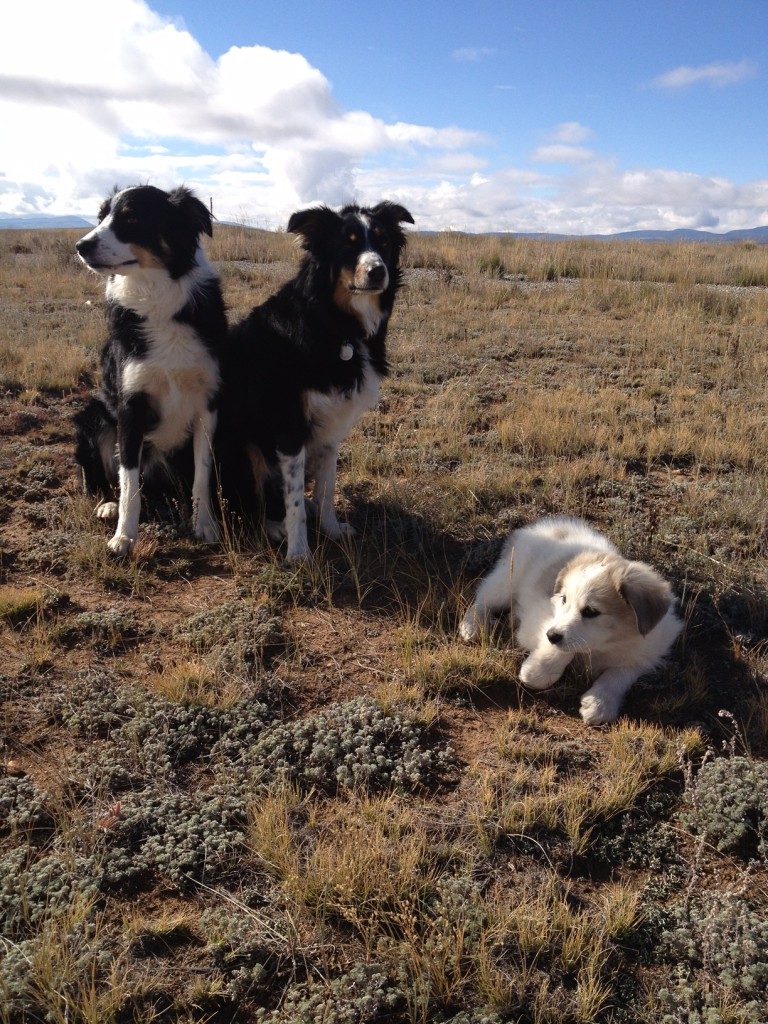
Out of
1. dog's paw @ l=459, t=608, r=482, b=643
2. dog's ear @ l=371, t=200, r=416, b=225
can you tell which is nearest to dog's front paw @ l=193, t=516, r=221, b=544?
dog's paw @ l=459, t=608, r=482, b=643

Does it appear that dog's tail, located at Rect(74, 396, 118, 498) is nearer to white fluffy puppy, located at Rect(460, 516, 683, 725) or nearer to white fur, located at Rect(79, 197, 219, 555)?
white fur, located at Rect(79, 197, 219, 555)

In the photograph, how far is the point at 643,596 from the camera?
2.88 m

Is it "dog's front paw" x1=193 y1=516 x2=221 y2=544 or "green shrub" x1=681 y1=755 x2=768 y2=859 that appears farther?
"dog's front paw" x1=193 y1=516 x2=221 y2=544

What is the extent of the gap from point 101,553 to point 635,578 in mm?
2857

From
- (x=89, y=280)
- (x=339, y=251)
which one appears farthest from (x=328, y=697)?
(x=89, y=280)

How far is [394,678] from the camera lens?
10.3 ft

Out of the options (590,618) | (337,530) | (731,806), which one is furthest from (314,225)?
(731,806)

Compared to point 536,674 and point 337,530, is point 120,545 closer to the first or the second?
point 337,530

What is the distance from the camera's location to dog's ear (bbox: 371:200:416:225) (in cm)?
420

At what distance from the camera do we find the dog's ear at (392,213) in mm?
4195

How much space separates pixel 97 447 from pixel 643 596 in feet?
11.6

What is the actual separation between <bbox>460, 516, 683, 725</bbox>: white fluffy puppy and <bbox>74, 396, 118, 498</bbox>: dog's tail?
2638 mm

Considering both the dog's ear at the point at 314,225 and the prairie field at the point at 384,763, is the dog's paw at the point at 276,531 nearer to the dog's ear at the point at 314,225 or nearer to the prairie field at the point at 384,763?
the prairie field at the point at 384,763

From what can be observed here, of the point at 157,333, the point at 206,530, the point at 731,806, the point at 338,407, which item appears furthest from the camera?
the point at 206,530
